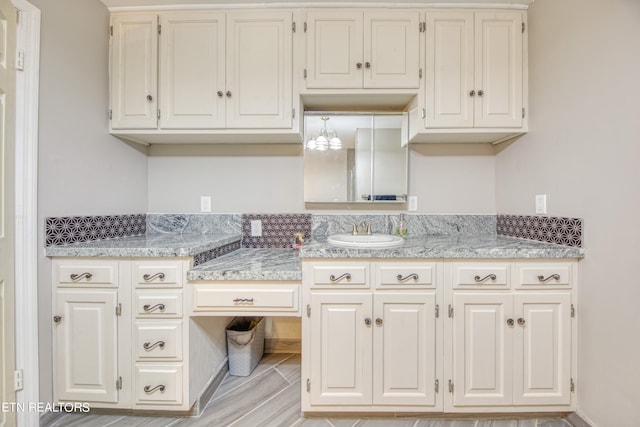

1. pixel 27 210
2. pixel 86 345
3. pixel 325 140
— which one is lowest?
pixel 86 345

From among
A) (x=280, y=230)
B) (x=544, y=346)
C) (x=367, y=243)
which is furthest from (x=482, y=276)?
(x=280, y=230)

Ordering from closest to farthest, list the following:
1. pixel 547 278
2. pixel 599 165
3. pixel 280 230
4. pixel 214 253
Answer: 1. pixel 599 165
2. pixel 547 278
3. pixel 214 253
4. pixel 280 230

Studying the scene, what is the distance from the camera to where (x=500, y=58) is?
170cm

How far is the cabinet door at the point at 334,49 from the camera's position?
169 cm

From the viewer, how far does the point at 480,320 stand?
1427 mm

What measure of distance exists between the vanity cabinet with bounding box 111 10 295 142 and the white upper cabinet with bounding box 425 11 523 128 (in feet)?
2.97

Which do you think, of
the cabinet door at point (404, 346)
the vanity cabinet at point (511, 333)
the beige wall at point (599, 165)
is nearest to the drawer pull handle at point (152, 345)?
the cabinet door at point (404, 346)

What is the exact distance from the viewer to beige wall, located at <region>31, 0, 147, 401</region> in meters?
1.41

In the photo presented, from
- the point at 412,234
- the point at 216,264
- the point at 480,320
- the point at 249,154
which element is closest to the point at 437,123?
the point at 412,234

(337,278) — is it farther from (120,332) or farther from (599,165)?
(599,165)

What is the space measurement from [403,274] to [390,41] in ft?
4.59

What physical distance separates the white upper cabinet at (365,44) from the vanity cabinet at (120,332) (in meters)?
1.45

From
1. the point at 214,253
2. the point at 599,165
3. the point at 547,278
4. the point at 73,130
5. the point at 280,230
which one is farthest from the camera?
the point at 280,230

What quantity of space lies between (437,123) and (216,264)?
158 centimetres
